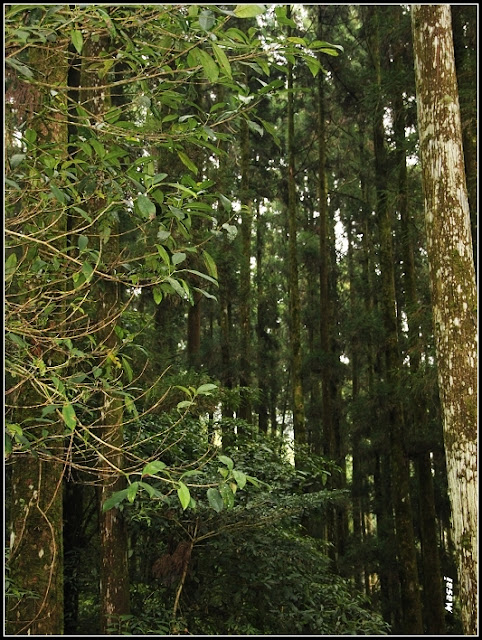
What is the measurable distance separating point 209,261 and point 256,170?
1593 centimetres

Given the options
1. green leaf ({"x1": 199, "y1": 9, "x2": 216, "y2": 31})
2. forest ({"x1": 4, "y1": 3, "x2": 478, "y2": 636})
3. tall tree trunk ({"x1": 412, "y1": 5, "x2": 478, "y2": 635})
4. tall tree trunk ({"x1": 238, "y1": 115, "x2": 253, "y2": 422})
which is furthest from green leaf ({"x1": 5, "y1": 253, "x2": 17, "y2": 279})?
tall tree trunk ({"x1": 238, "y1": 115, "x2": 253, "y2": 422})

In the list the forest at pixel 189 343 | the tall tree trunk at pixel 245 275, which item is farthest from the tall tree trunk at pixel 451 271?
the tall tree trunk at pixel 245 275

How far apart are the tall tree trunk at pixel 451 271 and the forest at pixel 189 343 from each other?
0.5 inches

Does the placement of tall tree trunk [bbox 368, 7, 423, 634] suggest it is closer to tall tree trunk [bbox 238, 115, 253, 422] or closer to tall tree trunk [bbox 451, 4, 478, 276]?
tall tree trunk [bbox 451, 4, 478, 276]

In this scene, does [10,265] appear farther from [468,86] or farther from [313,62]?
[468,86]

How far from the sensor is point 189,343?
41.1ft

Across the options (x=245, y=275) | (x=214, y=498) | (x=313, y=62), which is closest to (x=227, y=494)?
(x=214, y=498)

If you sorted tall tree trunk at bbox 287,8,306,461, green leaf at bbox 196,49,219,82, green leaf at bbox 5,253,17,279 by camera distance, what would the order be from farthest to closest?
tall tree trunk at bbox 287,8,306,461, green leaf at bbox 5,253,17,279, green leaf at bbox 196,49,219,82

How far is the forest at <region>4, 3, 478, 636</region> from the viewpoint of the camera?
2.11m

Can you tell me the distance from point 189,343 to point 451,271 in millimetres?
9187

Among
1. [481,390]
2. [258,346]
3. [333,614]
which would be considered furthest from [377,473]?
[481,390]

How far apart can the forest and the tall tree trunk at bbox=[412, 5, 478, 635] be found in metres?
0.01

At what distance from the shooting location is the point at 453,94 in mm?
3861

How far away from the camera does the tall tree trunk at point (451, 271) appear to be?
3.50 meters
